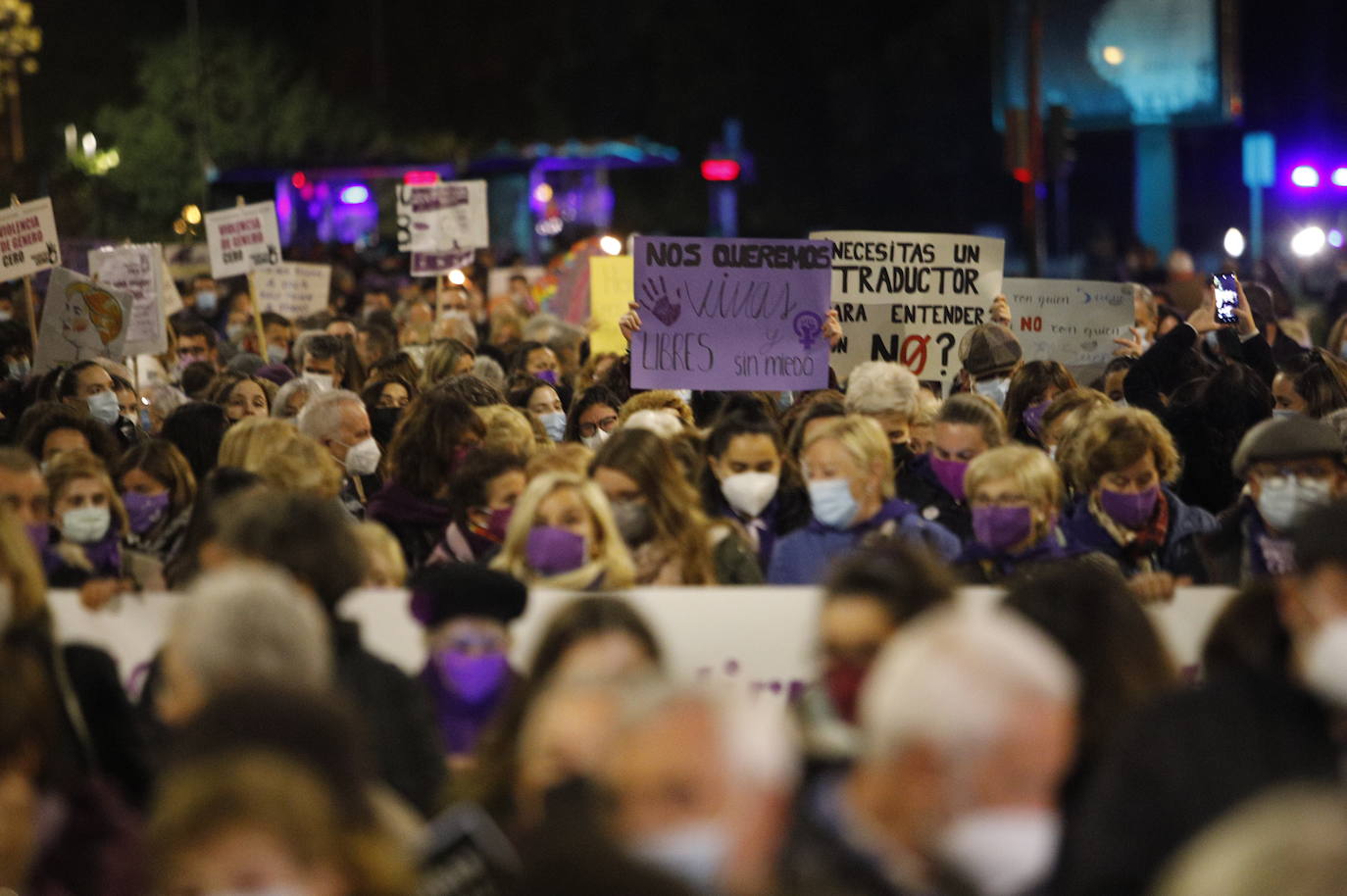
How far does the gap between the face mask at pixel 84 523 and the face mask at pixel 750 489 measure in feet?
6.64

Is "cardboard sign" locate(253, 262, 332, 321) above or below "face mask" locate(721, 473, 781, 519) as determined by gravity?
above

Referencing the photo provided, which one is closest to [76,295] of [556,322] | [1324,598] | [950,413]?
[556,322]

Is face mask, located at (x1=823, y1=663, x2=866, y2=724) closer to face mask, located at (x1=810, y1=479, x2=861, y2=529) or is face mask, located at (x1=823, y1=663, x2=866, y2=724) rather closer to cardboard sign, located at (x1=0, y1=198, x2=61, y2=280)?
face mask, located at (x1=810, y1=479, x2=861, y2=529)

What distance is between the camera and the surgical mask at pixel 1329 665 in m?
4.01

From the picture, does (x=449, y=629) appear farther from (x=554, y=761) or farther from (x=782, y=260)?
(x=782, y=260)

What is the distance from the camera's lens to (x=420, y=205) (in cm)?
1655

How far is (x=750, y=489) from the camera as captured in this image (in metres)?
7.28

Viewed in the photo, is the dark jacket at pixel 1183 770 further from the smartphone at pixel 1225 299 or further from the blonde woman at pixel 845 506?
the smartphone at pixel 1225 299

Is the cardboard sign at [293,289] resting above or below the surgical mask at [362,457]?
above

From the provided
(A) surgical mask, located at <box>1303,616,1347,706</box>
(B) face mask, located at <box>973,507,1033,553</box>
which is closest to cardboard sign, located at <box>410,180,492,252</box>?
(B) face mask, located at <box>973,507,1033,553</box>

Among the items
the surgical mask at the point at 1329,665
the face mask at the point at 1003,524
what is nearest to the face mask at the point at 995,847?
the surgical mask at the point at 1329,665

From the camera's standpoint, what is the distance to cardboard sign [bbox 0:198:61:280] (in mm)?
13461

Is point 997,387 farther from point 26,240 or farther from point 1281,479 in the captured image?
point 26,240

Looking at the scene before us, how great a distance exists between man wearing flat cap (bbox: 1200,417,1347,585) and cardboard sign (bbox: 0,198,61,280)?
29.2 feet
